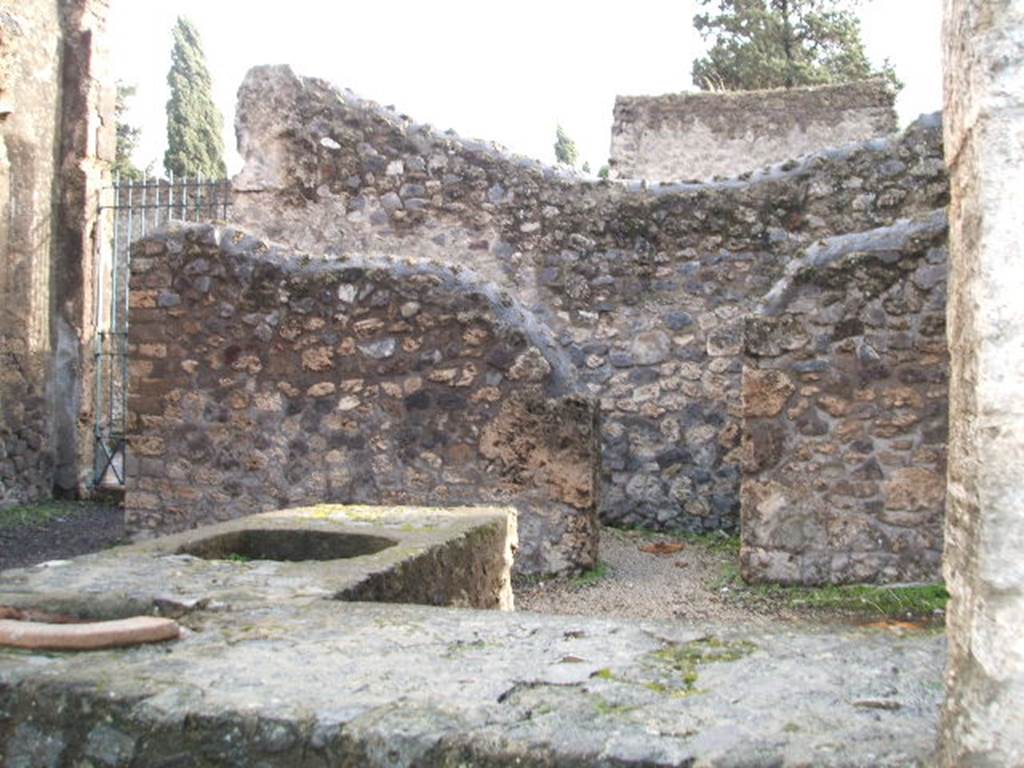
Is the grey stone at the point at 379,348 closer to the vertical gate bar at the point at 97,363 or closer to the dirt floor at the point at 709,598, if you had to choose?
the dirt floor at the point at 709,598

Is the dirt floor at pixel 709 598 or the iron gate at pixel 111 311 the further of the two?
the iron gate at pixel 111 311

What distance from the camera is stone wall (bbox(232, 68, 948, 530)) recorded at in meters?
7.25

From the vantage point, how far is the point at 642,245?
7.64 meters

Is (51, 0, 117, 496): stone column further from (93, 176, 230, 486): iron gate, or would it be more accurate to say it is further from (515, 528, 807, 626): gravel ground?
(515, 528, 807, 626): gravel ground

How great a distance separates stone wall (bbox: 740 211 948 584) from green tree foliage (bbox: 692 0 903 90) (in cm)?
1975

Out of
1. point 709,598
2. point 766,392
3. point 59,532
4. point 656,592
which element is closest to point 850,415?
point 766,392

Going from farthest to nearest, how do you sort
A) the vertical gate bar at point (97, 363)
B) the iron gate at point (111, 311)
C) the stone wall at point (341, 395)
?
the vertical gate bar at point (97, 363) < the iron gate at point (111, 311) < the stone wall at point (341, 395)

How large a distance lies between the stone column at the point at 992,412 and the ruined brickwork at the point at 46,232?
369 inches

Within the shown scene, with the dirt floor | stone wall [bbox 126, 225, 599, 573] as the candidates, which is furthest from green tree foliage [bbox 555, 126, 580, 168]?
the dirt floor

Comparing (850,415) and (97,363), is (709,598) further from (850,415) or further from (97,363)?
(97,363)

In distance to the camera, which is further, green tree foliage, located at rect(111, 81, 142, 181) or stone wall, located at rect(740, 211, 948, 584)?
green tree foliage, located at rect(111, 81, 142, 181)

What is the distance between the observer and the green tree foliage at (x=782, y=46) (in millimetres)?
23859

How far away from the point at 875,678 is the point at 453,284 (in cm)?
416

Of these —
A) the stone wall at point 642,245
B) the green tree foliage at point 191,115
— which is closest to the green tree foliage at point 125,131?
the green tree foliage at point 191,115
